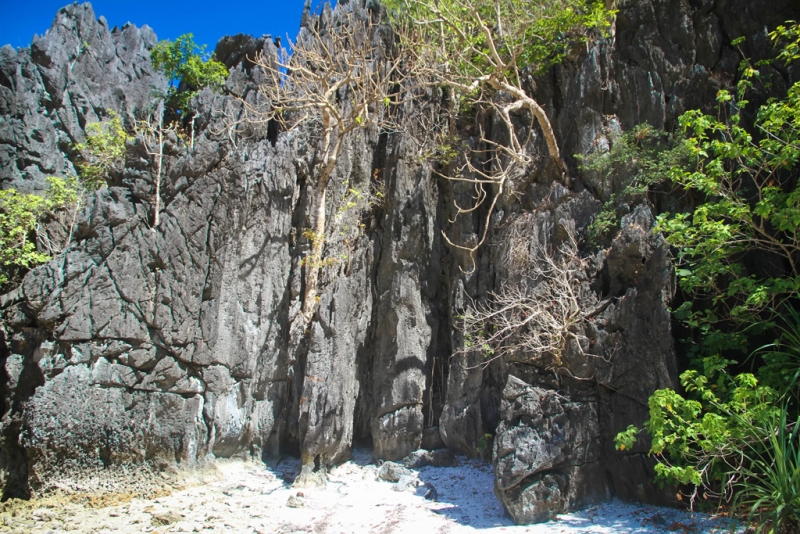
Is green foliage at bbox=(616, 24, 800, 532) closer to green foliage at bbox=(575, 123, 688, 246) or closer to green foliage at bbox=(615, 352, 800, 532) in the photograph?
green foliage at bbox=(615, 352, 800, 532)

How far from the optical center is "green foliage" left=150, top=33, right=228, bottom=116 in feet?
45.3

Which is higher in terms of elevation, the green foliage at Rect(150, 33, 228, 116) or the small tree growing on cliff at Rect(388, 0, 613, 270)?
the green foliage at Rect(150, 33, 228, 116)

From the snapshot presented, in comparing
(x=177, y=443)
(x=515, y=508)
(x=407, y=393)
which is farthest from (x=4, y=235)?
(x=515, y=508)

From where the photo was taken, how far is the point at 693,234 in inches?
256

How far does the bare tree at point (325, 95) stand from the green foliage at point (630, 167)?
4.14 meters

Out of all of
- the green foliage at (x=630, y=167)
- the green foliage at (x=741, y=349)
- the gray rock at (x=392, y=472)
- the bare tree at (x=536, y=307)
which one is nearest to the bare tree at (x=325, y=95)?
the gray rock at (x=392, y=472)

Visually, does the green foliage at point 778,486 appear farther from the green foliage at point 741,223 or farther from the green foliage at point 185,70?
the green foliage at point 185,70

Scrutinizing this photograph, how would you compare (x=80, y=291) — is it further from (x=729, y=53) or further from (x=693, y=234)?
(x=729, y=53)

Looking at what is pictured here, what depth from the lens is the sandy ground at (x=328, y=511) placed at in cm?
673

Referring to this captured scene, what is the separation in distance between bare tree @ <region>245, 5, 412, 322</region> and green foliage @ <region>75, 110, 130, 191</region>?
10.7 feet

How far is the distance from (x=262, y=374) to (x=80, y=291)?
11.4 feet

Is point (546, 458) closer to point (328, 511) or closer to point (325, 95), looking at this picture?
point (328, 511)

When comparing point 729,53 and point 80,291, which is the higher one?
point 729,53

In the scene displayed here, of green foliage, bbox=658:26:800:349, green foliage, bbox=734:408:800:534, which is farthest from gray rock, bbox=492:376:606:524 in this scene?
green foliage, bbox=658:26:800:349
